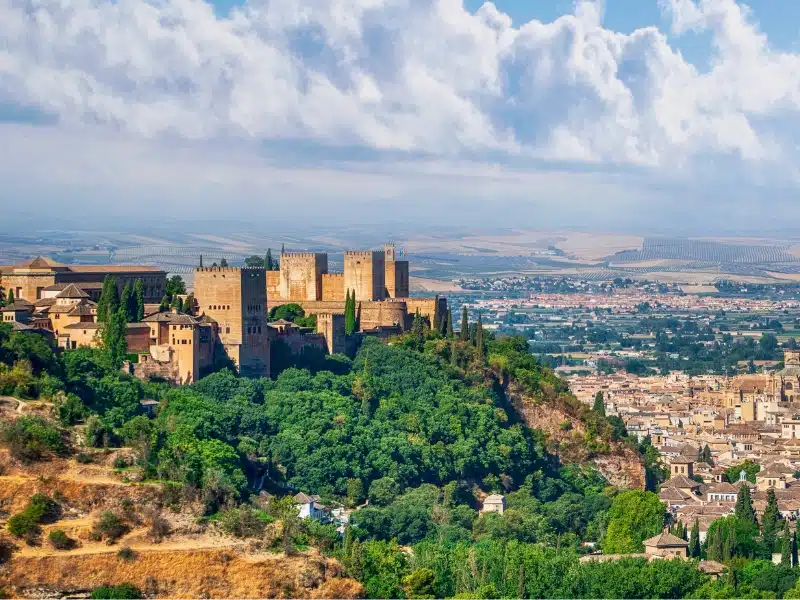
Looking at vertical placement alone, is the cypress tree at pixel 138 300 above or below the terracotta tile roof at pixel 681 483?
above

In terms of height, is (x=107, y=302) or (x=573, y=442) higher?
(x=107, y=302)

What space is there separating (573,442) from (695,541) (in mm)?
7932

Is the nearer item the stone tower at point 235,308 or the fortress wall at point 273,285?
the stone tower at point 235,308

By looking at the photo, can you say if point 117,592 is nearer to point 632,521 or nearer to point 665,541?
point 665,541

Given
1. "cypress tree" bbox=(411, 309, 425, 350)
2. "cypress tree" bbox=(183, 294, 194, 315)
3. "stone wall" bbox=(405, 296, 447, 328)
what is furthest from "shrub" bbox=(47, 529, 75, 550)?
"stone wall" bbox=(405, 296, 447, 328)

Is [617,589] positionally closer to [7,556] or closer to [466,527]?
[466,527]

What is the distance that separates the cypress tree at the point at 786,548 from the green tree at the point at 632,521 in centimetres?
287

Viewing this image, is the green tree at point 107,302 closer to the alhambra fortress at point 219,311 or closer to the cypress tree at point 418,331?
the alhambra fortress at point 219,311

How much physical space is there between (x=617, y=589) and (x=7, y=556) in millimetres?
11914

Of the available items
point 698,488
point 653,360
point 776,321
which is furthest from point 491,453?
point 776,321

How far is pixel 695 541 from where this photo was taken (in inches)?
1831

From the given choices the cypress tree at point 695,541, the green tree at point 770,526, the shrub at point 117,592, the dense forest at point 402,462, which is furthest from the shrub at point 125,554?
the green tree at point 770,526

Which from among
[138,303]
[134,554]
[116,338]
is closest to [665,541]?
[116,338]

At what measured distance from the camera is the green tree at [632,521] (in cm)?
4550
